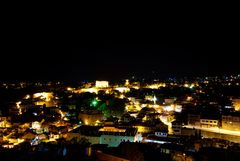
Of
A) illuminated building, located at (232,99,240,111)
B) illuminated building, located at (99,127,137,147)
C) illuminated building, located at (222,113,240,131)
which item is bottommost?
illuminated building, located at (99,127,137,147)

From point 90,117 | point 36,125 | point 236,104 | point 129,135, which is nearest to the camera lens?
point 129,135

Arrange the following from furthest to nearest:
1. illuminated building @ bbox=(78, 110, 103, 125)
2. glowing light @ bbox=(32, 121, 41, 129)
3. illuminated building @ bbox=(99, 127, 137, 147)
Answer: illuminated building @ bbox=(78, 110, 103, 125) < glowing light @ bbox=(32, 121, 41, 129) < illuminated building @ bbox=(99, 127, 137, 147)

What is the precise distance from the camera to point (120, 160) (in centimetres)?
930

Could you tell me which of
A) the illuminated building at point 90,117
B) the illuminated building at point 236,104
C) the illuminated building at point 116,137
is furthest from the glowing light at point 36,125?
the illuminated building at point 236,104

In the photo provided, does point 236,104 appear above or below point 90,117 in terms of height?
above

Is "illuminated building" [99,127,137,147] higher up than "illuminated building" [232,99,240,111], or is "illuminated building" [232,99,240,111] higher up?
"illuminated building" [232,99,240,111]

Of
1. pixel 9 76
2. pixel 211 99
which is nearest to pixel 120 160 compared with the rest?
pixel 211 99

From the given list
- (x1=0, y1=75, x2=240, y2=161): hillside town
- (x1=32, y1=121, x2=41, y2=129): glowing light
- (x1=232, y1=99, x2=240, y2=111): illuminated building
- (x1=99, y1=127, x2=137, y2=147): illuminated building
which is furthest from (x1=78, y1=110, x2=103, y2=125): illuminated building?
(x1=232, y1=99, x2=240, y2=111): illuminated building

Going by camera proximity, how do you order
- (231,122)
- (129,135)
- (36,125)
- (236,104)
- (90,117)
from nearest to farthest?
1. (129,135)
2. (231,122)
3. (36,125)
4. (90,117)
5. (236,104)

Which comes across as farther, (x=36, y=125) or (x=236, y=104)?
(x=236, y=104)

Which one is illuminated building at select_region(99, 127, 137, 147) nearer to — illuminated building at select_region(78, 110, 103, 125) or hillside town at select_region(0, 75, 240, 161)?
hillside town at select_region(0, 75, 240, 161)

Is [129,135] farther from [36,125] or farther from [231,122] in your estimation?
[231,122]

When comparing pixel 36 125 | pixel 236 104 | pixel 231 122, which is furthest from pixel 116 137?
pixel 236 104

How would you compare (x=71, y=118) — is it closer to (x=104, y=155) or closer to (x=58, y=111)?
(x=58, y=111)
